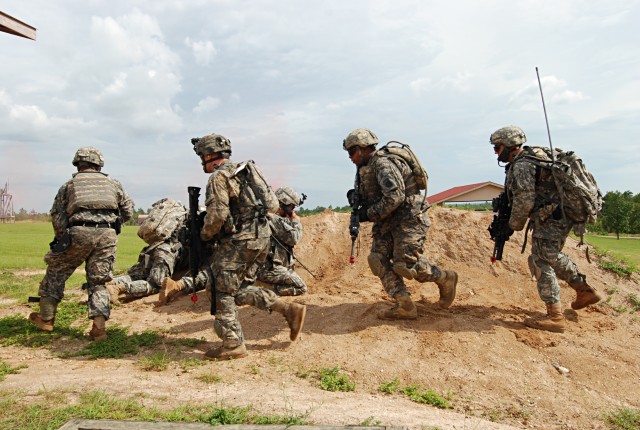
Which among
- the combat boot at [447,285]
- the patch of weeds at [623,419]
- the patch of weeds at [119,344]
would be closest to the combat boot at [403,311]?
the combat boot at [447,285]

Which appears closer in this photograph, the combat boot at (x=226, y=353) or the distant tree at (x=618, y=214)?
the combat boot at (x=226, y=353)

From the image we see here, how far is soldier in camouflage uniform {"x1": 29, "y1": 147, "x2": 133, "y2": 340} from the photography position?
18.5 ft

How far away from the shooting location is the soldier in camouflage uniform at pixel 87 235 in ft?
18.5

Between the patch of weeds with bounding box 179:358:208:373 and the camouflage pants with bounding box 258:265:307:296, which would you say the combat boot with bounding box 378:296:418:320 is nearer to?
the camouflage pants with bounding box 258:265:307:296

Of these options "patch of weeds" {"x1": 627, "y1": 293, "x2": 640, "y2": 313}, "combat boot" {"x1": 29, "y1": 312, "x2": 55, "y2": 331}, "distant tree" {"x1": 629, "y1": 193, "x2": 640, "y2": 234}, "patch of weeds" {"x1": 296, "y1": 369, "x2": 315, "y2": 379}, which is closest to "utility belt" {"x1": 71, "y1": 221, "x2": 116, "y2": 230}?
"combat boot" {"x1": 29, "y1": 312, "x2": 55, "y2": 331}

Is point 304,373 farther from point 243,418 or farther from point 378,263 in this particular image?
point 378,263

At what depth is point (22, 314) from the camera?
272 inches

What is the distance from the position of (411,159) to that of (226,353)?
3086 mm

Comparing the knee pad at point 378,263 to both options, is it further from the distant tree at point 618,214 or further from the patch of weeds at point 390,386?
the distant tree at point 618,214

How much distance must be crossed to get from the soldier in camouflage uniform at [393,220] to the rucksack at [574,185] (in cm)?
148

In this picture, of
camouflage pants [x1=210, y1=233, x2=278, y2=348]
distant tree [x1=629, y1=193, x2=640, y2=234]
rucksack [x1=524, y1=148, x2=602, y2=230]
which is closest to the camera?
camouflage pants [x1=210, y1=233, x2=278, y2=348]

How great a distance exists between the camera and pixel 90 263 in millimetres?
5762

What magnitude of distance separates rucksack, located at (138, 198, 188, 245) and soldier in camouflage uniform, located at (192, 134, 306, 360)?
287 cm

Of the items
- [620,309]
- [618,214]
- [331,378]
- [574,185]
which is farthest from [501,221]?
[618,214]
